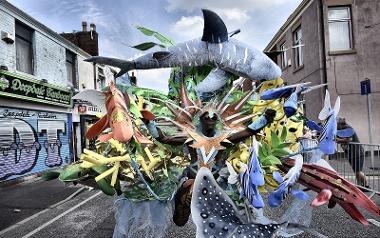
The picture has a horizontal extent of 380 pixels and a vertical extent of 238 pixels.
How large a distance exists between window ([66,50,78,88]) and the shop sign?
4.03 feet

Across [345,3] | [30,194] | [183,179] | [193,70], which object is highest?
[345,3]

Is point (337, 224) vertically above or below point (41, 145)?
below

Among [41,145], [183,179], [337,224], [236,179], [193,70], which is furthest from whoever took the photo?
[41,145]

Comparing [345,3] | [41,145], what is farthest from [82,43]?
[345,3]

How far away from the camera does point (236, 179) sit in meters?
2.64

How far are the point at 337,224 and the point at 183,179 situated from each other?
4.04 meters

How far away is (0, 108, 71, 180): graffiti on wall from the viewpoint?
11500 mm

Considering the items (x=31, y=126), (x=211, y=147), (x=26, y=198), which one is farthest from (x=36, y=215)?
(x=31, y=126)

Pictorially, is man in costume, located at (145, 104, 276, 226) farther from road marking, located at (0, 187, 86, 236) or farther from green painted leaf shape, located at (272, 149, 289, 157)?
road marking, located at (0, 187, 86, 236)

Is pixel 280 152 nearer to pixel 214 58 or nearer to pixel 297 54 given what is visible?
pixel 214 58

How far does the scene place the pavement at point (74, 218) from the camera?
5602mm

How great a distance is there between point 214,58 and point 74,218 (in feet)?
16.6

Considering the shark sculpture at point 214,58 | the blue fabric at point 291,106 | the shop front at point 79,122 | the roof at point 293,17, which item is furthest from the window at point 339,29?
the blue fabric at point 291,106

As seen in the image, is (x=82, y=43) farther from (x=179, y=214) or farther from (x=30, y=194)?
(x=179, y=214)
